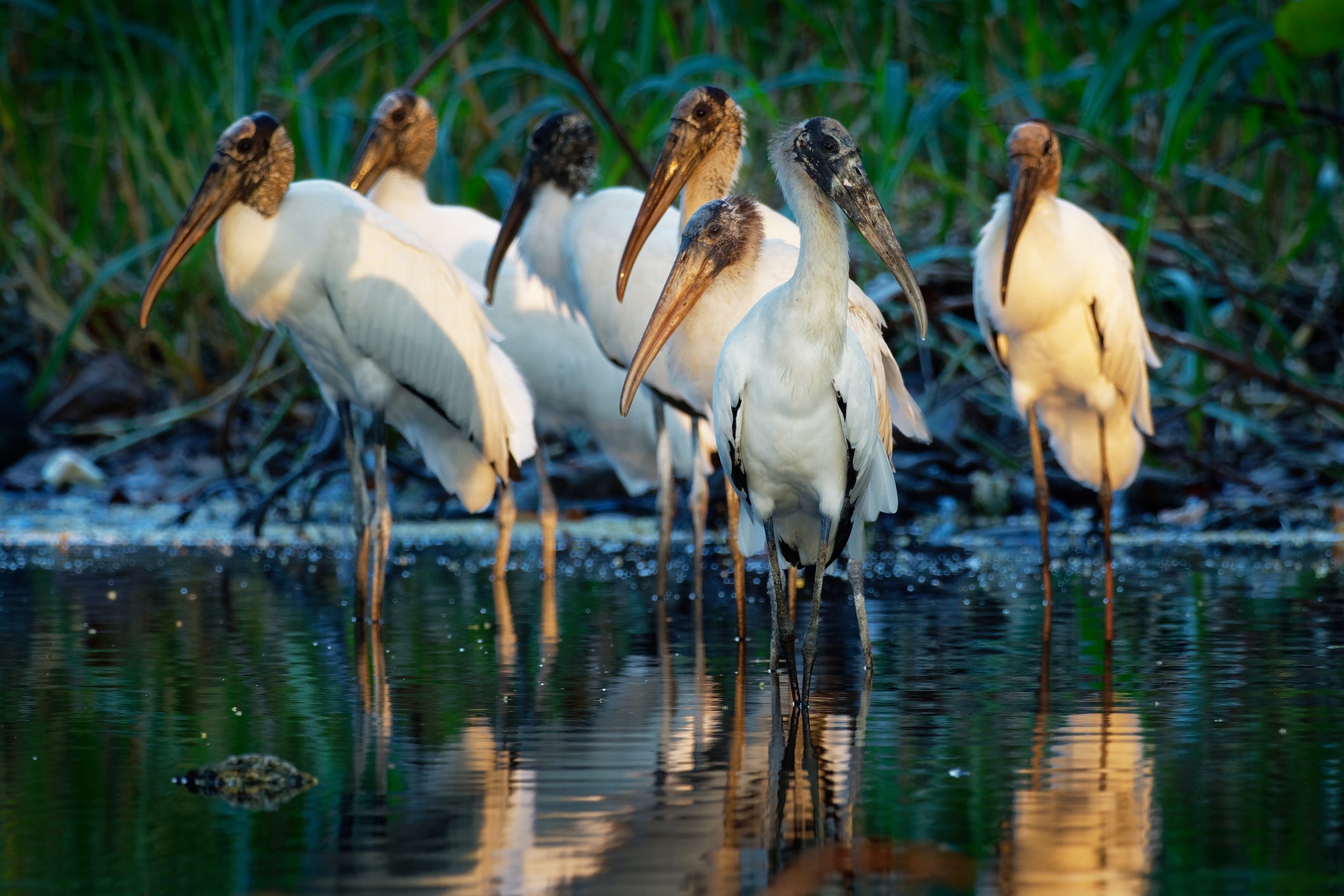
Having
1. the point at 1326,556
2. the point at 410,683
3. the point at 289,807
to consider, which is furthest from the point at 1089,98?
the point at 289,807

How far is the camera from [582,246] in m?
7.11

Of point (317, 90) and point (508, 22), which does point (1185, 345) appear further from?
point (317, 90)

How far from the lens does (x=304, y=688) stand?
4.75 metres

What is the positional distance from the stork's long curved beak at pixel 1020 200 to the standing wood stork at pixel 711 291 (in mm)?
1111

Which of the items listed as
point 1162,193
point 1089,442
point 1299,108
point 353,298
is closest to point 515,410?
point 353,298

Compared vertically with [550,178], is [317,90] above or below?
above

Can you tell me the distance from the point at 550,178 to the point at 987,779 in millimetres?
4708

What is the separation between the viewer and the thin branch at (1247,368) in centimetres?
831

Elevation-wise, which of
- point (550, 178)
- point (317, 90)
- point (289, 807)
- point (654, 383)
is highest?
point (317, 90)

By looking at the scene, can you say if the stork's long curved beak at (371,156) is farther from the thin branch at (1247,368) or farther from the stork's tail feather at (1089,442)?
the thin branch at (1247,368)

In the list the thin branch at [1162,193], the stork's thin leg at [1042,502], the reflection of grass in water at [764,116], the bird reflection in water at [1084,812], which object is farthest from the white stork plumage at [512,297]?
the bird reflection in water at [1084,812]

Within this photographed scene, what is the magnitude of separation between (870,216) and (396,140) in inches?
160

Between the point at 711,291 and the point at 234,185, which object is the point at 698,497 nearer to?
the point at 711,291

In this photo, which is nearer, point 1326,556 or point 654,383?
point 654,383
